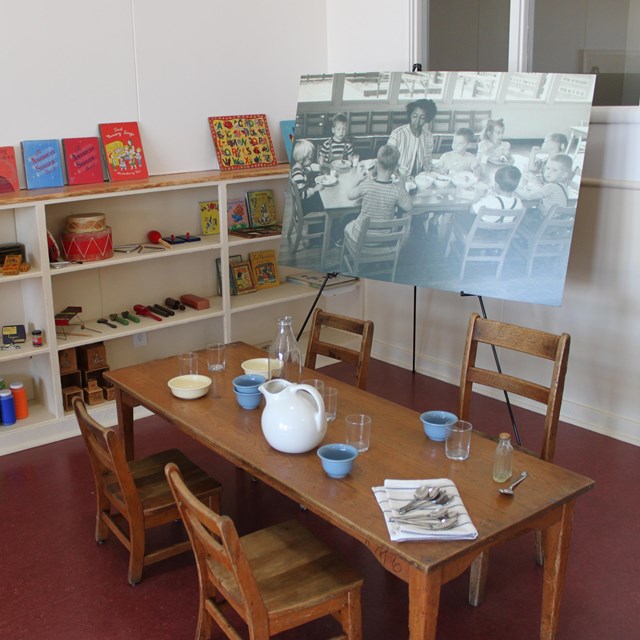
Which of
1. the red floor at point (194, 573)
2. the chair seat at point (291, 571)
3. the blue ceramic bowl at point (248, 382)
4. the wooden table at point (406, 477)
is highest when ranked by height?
the blue ceramic bowl at point (248, 382)

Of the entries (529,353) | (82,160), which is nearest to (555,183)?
(529,353)

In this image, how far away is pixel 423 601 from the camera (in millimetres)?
1972

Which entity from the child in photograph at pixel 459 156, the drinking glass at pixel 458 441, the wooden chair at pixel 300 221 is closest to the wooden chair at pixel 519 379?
the drinking glass at pixel 458 441

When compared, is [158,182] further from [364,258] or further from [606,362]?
[606,362]

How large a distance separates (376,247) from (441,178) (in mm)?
467

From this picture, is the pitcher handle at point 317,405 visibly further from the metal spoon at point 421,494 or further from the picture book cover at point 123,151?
the picture book cover at point 123,151

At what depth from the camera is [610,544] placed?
3.18 meters

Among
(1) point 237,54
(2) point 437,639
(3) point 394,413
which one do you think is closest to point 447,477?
(3) point 394,413

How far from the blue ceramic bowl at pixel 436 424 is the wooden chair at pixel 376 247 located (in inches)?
57.5

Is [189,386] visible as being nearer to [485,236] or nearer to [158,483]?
[158,483]

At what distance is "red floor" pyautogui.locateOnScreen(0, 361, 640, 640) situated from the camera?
2707 mm

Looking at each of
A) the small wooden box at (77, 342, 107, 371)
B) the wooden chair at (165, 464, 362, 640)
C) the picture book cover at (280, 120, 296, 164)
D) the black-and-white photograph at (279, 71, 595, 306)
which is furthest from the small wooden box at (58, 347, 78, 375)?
the wooden chair at (165, 464, 362, 640)

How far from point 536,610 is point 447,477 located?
784mm

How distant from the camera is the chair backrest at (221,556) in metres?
2.01
